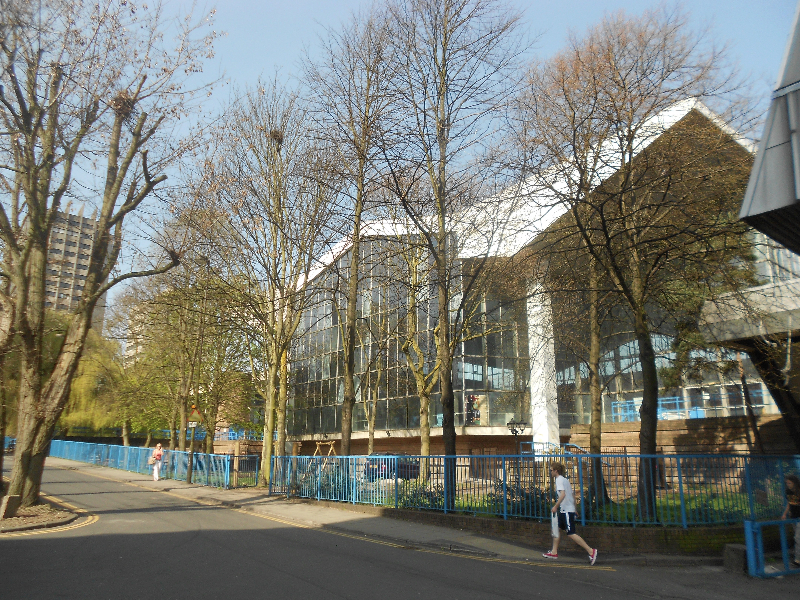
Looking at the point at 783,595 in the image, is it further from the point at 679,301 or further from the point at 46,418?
the point at 46,418

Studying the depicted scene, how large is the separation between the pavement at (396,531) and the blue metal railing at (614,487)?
68 centimetres

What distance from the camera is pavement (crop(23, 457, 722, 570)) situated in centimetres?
954

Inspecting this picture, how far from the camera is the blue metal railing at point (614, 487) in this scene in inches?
401

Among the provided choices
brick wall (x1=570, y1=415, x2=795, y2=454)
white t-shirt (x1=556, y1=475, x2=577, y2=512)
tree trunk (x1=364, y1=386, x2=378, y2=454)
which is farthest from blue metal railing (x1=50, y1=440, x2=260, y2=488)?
white t-shirt (x1=556, y1=475, x2=577, y2=512)

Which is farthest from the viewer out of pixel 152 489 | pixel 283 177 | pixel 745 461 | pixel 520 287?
pixel 152 489

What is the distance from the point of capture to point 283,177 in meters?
21.8

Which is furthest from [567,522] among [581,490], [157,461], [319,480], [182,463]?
[182,463]

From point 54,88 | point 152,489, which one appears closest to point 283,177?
point 54,88

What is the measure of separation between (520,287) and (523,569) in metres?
9.18

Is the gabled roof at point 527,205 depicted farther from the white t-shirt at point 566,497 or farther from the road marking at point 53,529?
the road marking at point 53,529

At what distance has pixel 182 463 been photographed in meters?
28.5

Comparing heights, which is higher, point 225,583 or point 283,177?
point 283,177

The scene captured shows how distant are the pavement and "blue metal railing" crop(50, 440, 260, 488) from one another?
199 centimetres

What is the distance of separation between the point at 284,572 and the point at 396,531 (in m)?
4.76
